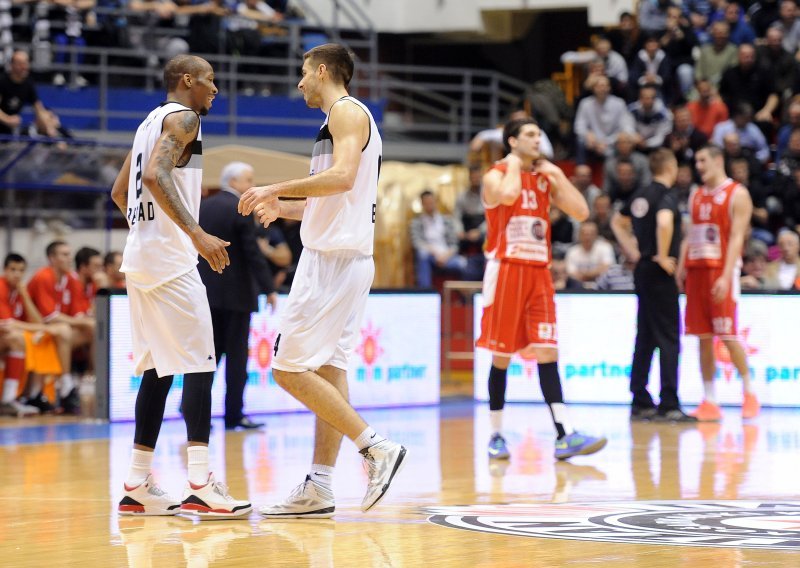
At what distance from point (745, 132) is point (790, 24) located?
2.37 metres

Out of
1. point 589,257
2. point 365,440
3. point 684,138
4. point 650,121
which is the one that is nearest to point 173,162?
point 365,440

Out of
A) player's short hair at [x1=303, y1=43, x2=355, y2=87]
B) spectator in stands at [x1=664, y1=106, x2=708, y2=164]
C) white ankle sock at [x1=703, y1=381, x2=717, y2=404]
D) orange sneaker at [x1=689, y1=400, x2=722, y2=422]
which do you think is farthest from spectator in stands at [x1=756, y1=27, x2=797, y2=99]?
player's short hair at [x1=303, y1=43, x2=355, y2=87]

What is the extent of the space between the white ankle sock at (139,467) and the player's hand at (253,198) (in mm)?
1438

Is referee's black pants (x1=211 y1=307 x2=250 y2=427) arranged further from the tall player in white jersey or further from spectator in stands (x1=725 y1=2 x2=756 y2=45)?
spectator in stands (x1=725 y1=2 x2=756 y2=45)

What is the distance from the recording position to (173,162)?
673 cm

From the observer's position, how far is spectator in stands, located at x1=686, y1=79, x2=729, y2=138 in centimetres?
1973

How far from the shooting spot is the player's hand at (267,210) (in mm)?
6457

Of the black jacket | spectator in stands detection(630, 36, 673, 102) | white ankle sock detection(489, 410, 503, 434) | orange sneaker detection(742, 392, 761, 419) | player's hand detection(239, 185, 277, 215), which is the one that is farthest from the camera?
spectator in stands detection(630, 36, 673, 102)

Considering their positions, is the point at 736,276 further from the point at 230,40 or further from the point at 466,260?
the point at 230,40

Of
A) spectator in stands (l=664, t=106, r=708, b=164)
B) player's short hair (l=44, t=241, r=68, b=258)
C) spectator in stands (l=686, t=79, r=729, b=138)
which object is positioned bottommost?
player's short hair (l=44, t=241, r=68, b=258)

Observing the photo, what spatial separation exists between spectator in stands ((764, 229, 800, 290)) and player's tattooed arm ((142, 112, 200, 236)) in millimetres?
10383

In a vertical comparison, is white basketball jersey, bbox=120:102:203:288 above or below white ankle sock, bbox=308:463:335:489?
above

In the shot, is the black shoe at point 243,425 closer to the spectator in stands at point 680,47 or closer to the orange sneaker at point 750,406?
the orange sneaker at point 750,406

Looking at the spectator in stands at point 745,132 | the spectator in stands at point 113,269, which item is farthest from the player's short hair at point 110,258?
the spectator in stands at point 745,132
